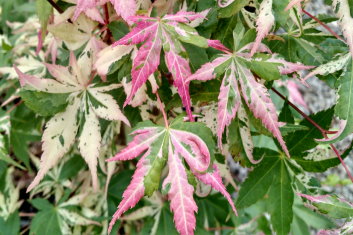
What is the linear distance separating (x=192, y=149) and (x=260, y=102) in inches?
5.0

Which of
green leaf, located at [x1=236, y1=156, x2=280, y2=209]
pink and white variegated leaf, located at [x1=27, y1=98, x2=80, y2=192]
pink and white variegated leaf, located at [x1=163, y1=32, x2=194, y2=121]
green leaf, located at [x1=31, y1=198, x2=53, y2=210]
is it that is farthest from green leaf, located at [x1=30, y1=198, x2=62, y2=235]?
pink and white variegated leaf, located at [x1=163, y1=32, x2=194, y2=121]

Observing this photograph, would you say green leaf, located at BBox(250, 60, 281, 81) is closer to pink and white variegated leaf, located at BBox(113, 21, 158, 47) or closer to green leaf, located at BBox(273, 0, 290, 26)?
green leaf, located at BBox(273, 0, 290, 26)

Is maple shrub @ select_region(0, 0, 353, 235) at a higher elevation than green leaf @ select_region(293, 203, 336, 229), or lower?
higher

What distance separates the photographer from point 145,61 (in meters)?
0.58

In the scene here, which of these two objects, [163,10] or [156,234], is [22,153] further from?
[163,10]

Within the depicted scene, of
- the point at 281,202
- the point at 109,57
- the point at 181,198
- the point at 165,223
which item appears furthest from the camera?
the point at 165,223

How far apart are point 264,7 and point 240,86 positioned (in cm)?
13

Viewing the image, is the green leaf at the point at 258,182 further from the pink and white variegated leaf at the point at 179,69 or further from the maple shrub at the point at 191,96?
the pink and white variegated leaf at the point at 179,69

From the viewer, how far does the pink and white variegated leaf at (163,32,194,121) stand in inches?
22.8

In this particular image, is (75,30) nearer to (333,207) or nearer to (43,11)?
(43,11)

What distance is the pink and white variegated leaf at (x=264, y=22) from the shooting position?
57 centimetres

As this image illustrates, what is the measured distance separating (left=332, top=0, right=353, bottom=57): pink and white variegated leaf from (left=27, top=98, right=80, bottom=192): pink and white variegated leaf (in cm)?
47

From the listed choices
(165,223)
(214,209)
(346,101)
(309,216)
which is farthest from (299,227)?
(346,101)

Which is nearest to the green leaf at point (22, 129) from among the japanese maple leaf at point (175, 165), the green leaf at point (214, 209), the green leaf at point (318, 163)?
the green leaf at point (214, 209)
